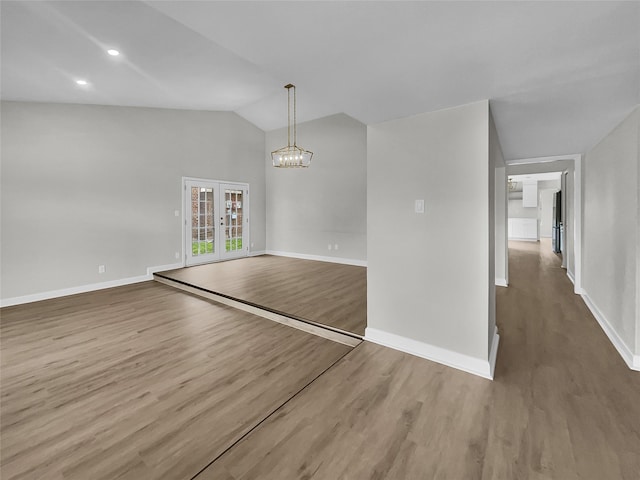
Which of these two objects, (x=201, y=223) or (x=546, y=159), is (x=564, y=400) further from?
(x=201, y=223)

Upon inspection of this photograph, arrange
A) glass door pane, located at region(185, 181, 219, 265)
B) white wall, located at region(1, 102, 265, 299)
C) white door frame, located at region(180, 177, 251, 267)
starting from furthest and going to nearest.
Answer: glass door pane, located at region(185, 181, 219, 265) → white door frame, located at region(180, 177, 251, 267) → white wall, located at region(1, 102, 265, 299)

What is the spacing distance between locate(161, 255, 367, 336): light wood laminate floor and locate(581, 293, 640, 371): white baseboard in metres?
2.21

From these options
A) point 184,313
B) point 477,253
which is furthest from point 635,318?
point 184,313

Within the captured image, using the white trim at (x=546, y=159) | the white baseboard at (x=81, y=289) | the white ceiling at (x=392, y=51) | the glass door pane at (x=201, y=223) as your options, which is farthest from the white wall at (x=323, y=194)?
the white ceiling at (x=392, y=51)

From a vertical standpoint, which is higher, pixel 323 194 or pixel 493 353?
pixel 323 194

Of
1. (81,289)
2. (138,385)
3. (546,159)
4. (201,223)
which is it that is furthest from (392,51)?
(201,223)

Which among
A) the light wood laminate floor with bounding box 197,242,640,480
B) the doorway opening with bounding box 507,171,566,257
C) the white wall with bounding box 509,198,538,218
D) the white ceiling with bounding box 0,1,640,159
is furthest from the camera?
the white wall with bounding box 509,198,538,218

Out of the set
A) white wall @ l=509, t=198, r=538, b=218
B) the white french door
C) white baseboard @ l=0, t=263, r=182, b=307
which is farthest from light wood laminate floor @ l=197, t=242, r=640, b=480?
white wall @ l=509, t=198, r=538, b=218

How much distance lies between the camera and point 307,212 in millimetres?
7445

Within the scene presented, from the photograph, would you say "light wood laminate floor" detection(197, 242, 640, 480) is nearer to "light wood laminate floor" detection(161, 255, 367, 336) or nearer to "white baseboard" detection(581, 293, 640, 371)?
"white baseboard" detection(581, 293, 640, 371)

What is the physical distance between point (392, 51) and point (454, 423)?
2.19m

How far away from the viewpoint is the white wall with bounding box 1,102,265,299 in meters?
4.17

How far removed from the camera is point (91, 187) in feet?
16.0

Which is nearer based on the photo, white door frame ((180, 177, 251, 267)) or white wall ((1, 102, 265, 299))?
white wall ((1, 102, 265, 299))
